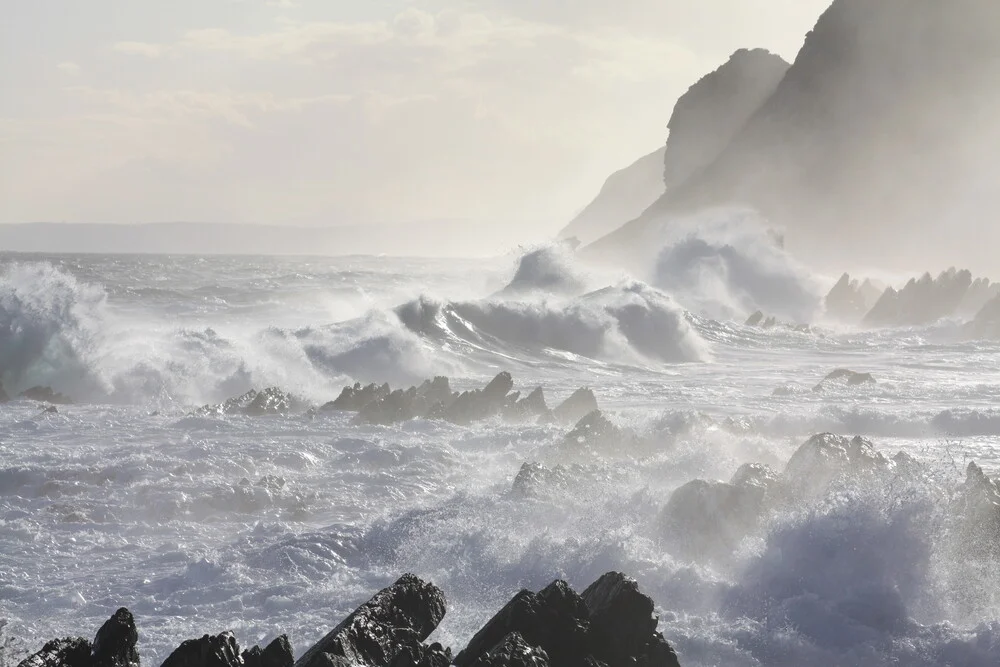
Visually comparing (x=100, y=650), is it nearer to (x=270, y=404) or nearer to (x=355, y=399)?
(x=270, y=404)

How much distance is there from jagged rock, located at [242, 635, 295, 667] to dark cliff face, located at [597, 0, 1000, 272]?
78814 millimetres

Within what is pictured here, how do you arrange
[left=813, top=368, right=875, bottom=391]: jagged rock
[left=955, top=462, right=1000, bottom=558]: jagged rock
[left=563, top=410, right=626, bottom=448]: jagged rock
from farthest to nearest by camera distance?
[left=813, top=368, right=875, bottom=391]: jagged rock → [left=563, top=410, right=626, bottom=448]: jagged rock → [left=955, top=462, right=1000, bottom=558]: jagged rock

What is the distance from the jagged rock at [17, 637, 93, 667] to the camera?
17.3ft

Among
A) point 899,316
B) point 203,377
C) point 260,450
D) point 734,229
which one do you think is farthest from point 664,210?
point 260,450

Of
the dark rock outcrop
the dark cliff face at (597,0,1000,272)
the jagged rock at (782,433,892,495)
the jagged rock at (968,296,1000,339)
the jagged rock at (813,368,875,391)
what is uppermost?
the dark cliff face at (597,0,1000,272)

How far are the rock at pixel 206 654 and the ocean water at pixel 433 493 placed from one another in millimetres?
1787

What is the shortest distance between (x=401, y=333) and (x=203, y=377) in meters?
5.90

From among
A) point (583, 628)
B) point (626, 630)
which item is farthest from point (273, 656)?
point (626, 630)

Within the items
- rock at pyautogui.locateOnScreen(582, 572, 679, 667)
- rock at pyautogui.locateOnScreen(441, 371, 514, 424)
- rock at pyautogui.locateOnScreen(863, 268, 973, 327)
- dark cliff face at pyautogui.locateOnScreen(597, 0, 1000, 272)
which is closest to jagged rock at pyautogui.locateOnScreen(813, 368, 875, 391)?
rock at pyautogui.locateOnScreen(441, 371, 514, 424)

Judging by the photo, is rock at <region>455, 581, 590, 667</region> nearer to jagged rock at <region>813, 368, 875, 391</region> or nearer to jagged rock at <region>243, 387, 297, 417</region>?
jagged rock at <region>243, 387, 297, 417</region>

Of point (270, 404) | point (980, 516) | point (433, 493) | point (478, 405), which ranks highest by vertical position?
point (980, 516)

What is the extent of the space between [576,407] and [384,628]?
11219 millimetres

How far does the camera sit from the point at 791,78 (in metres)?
87.9

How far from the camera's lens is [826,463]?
10055 mm
